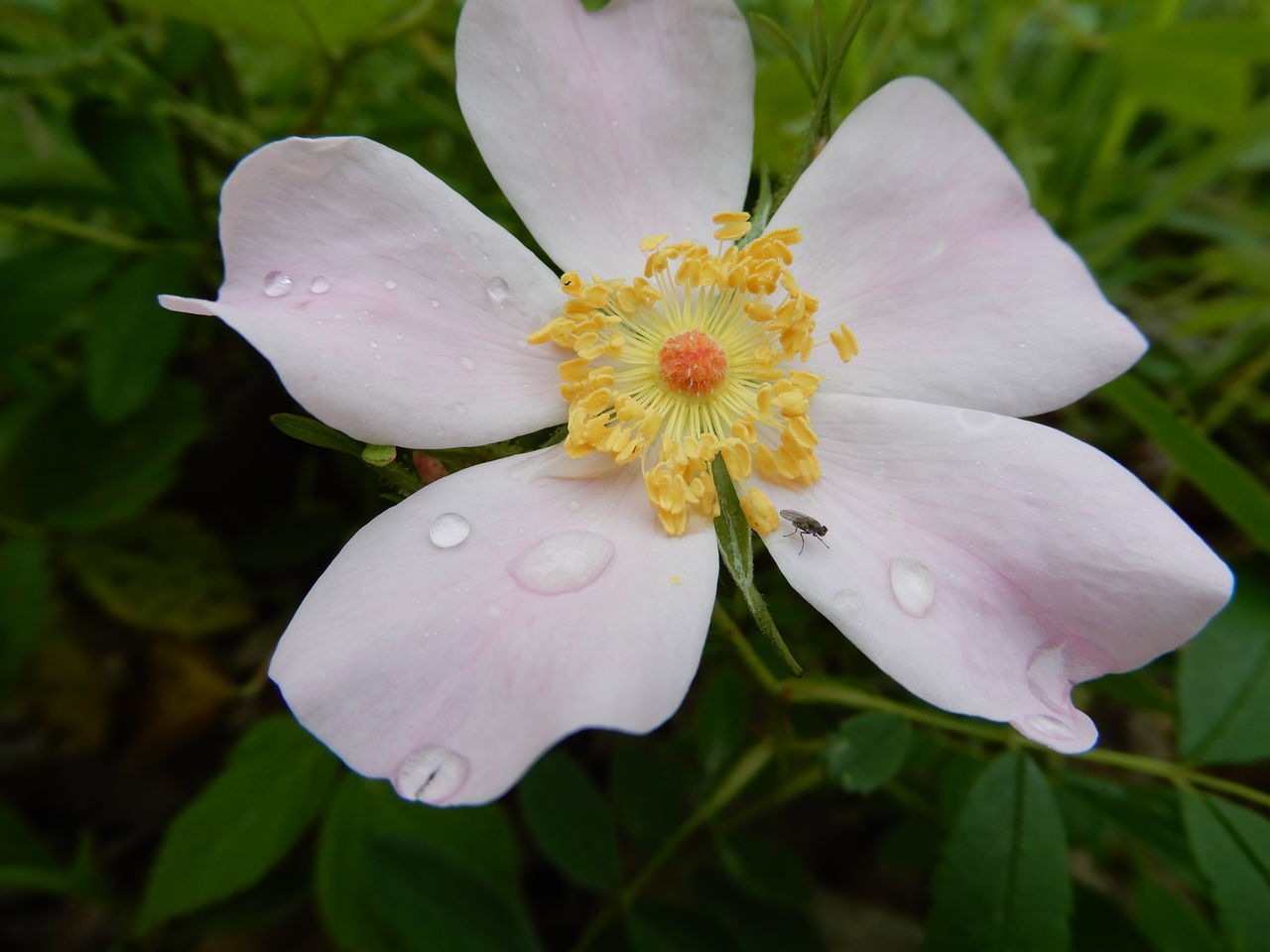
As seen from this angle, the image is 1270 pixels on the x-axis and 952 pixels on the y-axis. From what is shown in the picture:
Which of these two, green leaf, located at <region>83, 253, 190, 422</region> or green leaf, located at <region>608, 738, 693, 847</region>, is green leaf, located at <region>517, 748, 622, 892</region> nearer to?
green leaf, located at <region>608, 738, 693, 847</region>

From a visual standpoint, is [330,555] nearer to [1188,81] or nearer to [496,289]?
[496,289]

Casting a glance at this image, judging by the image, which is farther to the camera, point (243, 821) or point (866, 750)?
point (243, 821)

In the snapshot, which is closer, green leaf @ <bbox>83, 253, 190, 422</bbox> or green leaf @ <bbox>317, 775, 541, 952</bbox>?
green leaf @ <bbox>317, 775, 541, 952</bbox>

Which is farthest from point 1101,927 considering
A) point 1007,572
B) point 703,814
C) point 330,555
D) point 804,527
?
point 330,555

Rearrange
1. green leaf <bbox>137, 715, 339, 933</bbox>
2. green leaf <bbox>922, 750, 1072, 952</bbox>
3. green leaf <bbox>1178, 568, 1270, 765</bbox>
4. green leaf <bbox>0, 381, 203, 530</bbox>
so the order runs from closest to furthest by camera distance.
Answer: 1. green leaf <bbox>922, 750, 1072, 952</bbox>
2. green leaf <bbox>1178, 568, 1270, 765</bbox>
3. green leaf <bbox>137, 715, 339, 933</bbox>
4. green leaf <bbox>0, 381, 203, 530</bbox>

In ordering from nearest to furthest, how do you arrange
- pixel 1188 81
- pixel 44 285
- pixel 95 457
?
1. pixel 44 285
2. pixel 95 457
3. pixel 1188 81

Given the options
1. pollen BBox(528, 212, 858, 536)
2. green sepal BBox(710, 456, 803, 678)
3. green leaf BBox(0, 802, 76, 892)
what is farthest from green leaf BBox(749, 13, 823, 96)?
green leaf BBox(0, 802, 76, 892)

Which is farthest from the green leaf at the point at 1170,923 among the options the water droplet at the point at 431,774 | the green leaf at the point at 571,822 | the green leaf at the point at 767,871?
the water droplet at the point at 431,774
